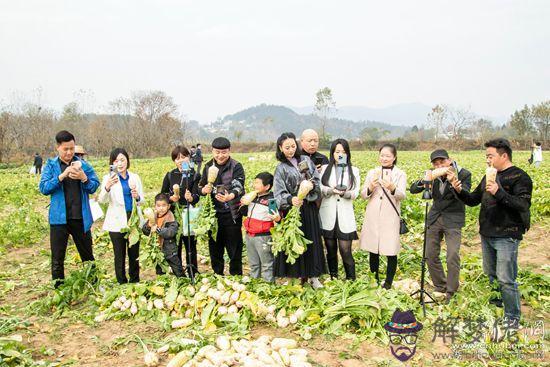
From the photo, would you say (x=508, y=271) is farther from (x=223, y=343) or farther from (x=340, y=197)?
(x=223, y=343)

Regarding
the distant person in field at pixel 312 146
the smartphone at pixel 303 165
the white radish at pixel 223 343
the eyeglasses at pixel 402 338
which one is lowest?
the eyeglasses at pixel 402 338

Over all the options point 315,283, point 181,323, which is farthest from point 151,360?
point 315,283

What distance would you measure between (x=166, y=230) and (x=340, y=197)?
230cm

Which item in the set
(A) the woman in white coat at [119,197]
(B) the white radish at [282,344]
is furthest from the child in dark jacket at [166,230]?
(B) the white radish at [282,344]

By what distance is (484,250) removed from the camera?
4383 millimetres

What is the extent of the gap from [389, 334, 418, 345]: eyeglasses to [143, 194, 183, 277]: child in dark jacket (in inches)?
110

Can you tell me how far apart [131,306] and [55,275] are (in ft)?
4.51

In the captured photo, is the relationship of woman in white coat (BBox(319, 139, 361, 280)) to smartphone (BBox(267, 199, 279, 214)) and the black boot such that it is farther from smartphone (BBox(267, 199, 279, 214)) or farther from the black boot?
smartphone (BBox(267, 199, 279, 214))

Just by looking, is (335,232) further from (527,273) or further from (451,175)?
(527,273)

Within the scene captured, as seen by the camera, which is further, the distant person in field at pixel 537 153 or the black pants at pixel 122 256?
the distant person in field at pixel 537 153

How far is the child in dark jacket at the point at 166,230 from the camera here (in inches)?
198

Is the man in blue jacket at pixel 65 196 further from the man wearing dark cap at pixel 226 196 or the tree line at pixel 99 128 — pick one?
the tree line at pixel 99 128

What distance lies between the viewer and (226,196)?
15.8 ft

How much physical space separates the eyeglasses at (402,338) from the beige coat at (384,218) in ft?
3.89
